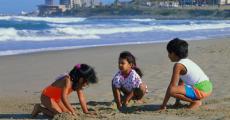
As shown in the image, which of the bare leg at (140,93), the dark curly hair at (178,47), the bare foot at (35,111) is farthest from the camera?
the bare leg at (140,93)

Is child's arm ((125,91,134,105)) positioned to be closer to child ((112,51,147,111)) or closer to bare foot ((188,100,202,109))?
child ((112,51,147,111))

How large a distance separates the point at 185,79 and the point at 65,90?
4.87 feet

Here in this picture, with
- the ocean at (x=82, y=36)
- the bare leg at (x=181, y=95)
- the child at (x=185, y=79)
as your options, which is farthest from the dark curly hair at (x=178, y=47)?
the ocean at (x=82, y=36)

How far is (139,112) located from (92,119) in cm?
69

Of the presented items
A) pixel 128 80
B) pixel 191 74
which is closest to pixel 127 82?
pixel 128 80

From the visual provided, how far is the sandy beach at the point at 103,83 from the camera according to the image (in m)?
6.10

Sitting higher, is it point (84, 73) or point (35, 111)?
point (84, 73)

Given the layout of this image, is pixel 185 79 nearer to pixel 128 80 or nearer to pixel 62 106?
pixel 128 80

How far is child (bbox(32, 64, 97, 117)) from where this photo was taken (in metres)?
5.75

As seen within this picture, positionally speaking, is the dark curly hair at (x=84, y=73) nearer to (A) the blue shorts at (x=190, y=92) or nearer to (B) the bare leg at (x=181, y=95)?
(B) the bare leg at (x=181, y=95)

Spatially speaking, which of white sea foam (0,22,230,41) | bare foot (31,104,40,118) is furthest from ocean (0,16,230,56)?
bare foot (31,104,40,118)

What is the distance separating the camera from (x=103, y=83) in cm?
891

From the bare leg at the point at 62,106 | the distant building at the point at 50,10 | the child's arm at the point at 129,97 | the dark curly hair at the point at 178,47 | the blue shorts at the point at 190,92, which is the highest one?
the dark curly hair at the point at 178,47

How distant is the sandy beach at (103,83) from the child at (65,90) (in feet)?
0.49
